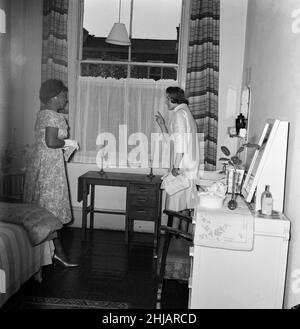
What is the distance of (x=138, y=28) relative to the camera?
13.8 ft

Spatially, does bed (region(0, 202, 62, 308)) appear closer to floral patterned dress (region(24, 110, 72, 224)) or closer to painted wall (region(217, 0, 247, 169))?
floral patterned dress (region(24, 110, 72, 224))

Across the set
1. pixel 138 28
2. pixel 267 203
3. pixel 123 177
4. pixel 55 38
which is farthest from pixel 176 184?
pixel 55 38

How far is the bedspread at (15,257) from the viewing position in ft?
7.31

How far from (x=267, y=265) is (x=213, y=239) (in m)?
0.28

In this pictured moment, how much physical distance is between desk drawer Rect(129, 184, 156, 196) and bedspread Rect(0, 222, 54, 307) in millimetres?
1295

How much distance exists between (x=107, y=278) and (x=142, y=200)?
99 cm

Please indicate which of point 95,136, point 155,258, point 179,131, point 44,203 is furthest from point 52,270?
point 95,136

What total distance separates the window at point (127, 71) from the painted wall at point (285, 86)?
122 cm

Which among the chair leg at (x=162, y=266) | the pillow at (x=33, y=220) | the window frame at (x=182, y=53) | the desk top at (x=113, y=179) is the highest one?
the window frame at (x=182, y=53)

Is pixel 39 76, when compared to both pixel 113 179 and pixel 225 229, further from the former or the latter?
pixel 225 229

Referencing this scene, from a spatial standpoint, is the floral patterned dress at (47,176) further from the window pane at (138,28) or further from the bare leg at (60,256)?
the window pane at (138,28)

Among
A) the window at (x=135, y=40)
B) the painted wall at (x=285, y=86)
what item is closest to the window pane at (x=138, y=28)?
the window at (x=135, y=40)

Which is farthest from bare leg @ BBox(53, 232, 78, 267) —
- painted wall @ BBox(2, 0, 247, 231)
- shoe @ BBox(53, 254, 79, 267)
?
painted wall @ BBox(2, 0, 247, 231)
